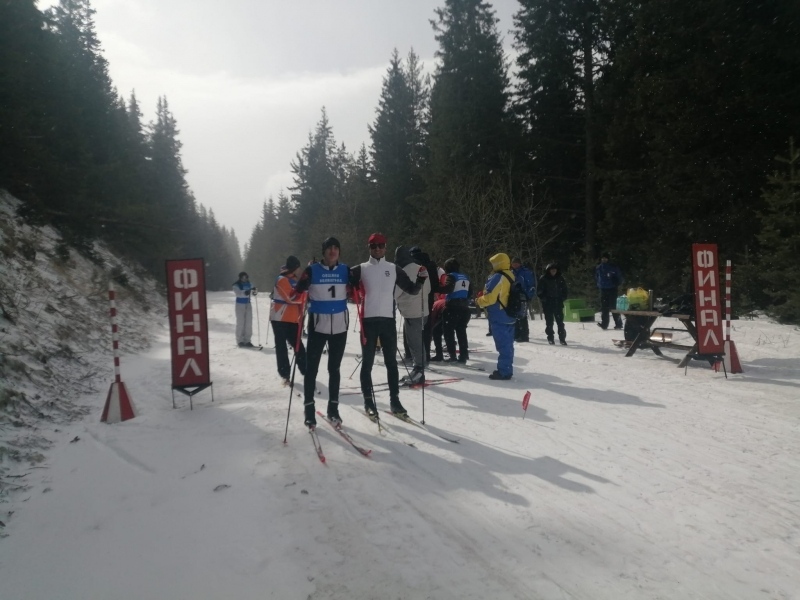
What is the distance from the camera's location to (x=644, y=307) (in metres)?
11.2

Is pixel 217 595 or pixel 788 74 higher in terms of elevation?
pixel 788 74

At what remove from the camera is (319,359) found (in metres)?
6.05

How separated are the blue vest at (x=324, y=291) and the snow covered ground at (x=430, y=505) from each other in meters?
1.45

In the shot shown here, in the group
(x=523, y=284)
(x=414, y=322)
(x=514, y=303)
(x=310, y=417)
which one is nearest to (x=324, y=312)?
(x=310, y=417)

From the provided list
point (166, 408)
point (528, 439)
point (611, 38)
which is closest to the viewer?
point (528, 439)

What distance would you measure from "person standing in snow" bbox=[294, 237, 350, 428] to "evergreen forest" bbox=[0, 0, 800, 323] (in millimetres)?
6565

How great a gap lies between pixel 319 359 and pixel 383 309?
3.39ft

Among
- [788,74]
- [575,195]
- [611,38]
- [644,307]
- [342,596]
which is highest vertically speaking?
[611,38]

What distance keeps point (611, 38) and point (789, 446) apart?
2478 cm

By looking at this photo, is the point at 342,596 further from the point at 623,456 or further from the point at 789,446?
the point at 789,446

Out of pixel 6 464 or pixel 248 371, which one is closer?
pixel 6 464

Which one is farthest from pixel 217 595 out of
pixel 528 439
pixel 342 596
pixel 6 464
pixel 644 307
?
pixel 644 307

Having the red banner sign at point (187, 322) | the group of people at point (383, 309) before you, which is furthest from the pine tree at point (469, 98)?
the red banner sign at point (187, 322)

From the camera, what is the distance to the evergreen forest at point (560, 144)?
41.4ft
